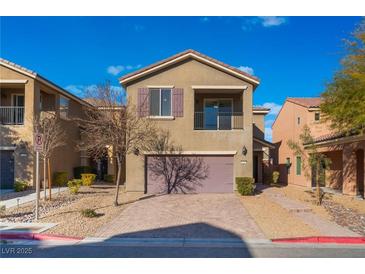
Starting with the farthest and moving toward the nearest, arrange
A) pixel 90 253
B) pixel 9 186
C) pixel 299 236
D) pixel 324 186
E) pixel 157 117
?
pixel 324 186
pixel 9 186
pixel 157 117
pixel 299 236
pixel 90 253

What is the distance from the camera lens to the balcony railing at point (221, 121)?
1884cm

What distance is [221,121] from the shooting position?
63.2 feet

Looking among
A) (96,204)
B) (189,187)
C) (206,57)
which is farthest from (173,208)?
(206,57)

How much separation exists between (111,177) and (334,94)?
15747mm

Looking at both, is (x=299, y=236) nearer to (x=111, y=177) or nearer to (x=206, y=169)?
(x=206, y=169)

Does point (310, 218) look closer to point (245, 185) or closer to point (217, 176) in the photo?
point (245, 185)

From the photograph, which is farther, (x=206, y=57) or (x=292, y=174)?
(x=292, y=174)

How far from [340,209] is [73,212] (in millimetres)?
10476

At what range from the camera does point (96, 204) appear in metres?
14.5

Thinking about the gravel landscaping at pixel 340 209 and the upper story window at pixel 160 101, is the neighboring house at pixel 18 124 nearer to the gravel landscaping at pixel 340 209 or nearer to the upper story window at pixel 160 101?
the upper story window at pixel 160 101

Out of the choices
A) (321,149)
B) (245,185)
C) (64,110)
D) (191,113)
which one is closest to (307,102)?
(321,149)

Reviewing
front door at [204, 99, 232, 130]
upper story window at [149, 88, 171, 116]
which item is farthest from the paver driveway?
front door at [204, 99, 232, 130]

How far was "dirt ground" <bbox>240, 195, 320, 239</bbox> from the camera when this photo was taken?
9.86 m

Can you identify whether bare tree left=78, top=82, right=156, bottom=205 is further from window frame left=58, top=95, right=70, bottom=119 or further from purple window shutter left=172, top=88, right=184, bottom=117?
window frame left=58, top=95, right=70, bottom=119
